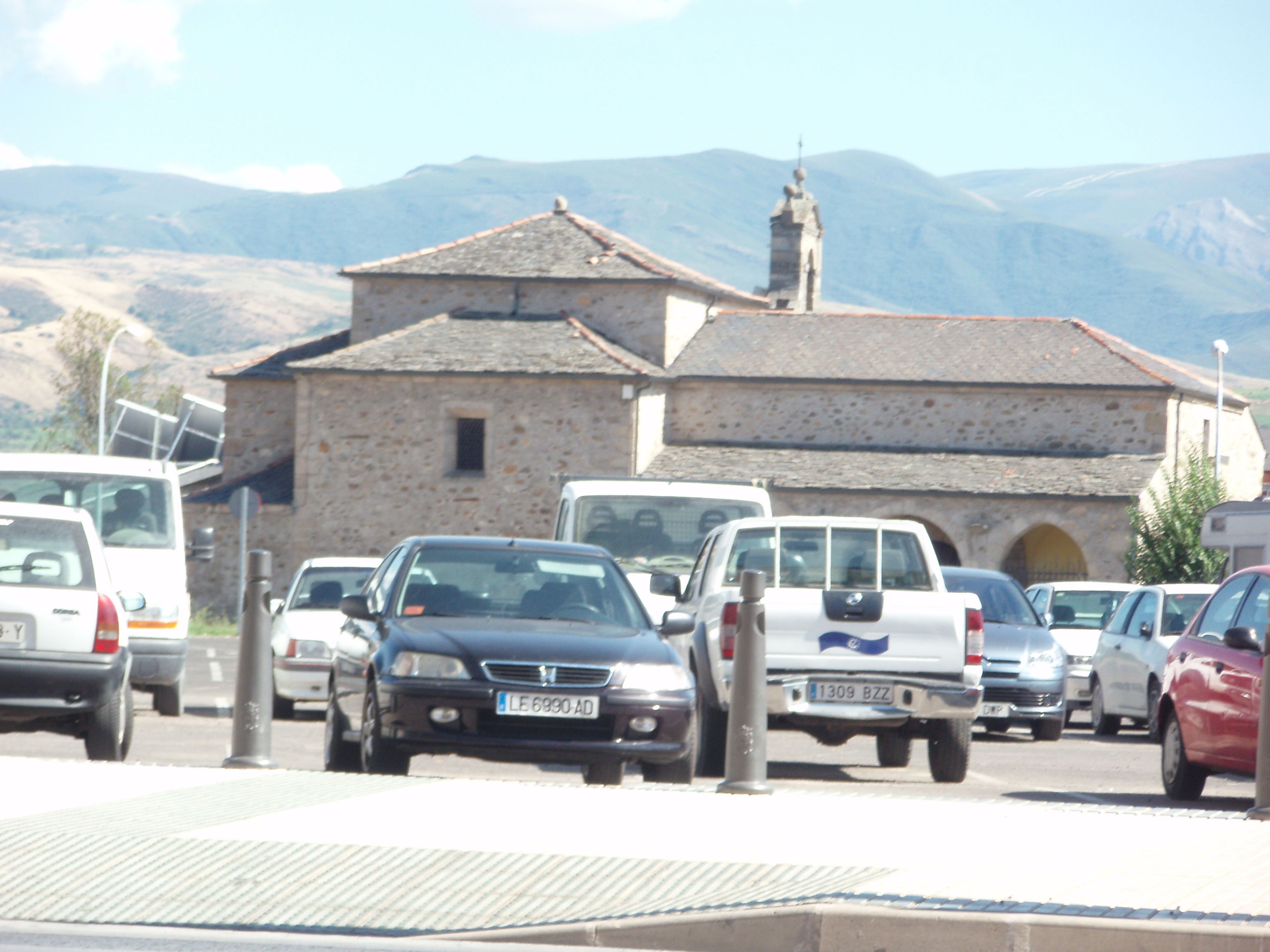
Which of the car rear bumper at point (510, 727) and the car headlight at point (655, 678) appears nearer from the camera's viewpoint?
the car rear bumper at point (510, 727)

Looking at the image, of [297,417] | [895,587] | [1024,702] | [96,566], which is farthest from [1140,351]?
[96,566]

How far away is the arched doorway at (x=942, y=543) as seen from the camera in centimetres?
3700

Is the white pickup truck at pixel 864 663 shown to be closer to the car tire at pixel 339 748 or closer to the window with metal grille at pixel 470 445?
the car tire at pixel 339 748

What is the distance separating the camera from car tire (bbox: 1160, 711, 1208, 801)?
10547 millimetres

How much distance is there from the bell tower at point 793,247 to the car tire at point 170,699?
32.1 meters

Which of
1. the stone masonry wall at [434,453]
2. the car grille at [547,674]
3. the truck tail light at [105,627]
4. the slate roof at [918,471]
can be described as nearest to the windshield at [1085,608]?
the car grille at [547,674]

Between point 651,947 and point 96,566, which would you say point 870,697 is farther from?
point 651,947

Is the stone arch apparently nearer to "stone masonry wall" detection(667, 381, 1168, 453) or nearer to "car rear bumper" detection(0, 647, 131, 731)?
"stone masonry wall" detection(667, 381, 1168, 453)

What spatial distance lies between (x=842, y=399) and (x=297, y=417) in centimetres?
1277

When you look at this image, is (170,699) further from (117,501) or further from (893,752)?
(893,752)

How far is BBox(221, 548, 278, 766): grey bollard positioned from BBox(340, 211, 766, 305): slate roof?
30980 mm

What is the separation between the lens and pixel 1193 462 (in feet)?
115

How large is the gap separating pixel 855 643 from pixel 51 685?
5.01 m

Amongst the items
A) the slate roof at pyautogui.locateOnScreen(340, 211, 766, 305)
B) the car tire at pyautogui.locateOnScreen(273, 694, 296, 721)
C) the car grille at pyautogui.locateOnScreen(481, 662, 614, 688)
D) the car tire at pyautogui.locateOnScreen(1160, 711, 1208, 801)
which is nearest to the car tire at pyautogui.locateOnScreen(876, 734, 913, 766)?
Answer: the car tire at pyautogui.locateOnScreen(1160, 711, 1208, 801)
